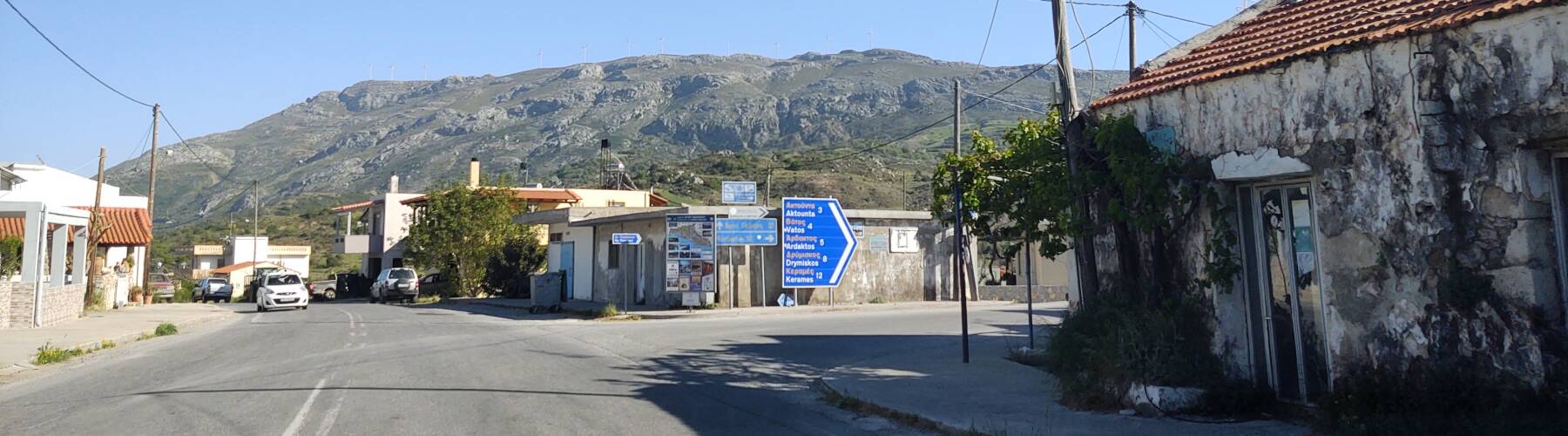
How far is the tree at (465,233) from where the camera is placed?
43688 mm

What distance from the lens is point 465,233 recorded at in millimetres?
43500

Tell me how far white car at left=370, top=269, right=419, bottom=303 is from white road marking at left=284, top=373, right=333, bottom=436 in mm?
33445

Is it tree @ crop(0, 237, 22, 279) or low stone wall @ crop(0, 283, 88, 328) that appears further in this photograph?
tree @ crop(0, 237, 22, 279)

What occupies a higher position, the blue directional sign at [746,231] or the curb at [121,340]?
the blue directional sign at [746,231]

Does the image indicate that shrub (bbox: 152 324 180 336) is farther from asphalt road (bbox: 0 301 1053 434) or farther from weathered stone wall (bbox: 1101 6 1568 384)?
weathered stone wall (bbox: 1101 6 1568 384)

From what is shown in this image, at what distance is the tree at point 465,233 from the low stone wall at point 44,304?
18627 millimetres

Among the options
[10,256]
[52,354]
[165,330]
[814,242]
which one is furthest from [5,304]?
[814,242]

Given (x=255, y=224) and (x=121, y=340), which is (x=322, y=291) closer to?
(x=255, y=224)

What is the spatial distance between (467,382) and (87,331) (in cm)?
1498

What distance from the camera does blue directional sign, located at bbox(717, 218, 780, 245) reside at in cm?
2675

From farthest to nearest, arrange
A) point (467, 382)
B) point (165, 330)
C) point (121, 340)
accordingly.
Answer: point (165, 330) → point (121, 340) → point (467, 382)

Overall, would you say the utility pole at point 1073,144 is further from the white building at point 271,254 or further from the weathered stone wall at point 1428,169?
the white building at point 271,254

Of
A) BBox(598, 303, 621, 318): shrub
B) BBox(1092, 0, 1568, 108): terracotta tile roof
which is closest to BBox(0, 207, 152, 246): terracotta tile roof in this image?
BBox(598, 303, 621, 318): shrub

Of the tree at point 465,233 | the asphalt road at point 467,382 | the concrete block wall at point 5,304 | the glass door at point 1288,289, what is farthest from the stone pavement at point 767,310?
the glass door at point 1288,289
